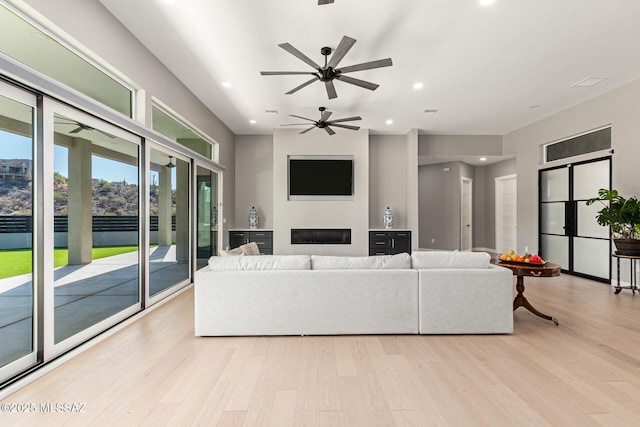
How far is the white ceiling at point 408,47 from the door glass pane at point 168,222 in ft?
4.08

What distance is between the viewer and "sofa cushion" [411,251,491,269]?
3043 mm

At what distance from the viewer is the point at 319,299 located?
2910 millimetres

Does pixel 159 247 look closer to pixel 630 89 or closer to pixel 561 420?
pixel 561 420

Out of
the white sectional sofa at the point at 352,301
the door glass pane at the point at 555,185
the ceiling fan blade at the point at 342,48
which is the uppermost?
the ceiling fan blade at the point at 342,48

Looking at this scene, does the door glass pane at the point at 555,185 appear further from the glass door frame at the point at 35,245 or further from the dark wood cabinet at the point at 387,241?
the glass door frame at the point at 35,245

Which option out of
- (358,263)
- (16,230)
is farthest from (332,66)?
(16,230)

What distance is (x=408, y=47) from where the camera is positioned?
355 cm

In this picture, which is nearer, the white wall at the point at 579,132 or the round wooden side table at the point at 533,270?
the round wooden side table at the point at 533,270

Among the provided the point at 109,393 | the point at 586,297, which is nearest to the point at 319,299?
the point at 109,393

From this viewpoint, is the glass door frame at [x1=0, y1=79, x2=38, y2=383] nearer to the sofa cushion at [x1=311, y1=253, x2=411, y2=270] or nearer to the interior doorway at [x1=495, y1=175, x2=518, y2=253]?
the sofa cushion at [x1=311, y1=253, x2=411, y2=270]

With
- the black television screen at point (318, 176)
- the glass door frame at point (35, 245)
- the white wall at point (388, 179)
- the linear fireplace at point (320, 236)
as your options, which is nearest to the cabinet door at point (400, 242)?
the white wall at point (388, 179)

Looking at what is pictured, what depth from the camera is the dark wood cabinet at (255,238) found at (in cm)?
701

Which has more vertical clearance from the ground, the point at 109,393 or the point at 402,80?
the point at 402,80

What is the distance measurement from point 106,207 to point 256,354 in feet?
6.79
